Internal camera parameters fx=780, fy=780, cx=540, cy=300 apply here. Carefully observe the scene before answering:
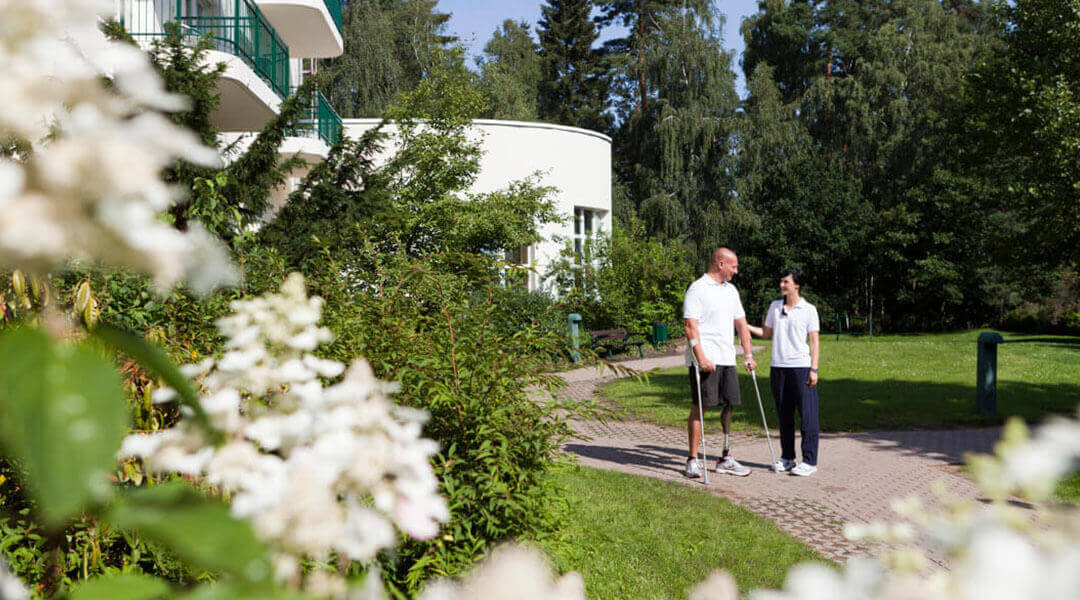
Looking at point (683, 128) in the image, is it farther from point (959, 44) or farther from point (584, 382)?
point (584, 382)

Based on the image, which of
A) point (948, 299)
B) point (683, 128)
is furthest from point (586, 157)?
point (948, 299)

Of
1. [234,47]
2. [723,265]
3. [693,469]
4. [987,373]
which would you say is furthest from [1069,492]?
[234,47]

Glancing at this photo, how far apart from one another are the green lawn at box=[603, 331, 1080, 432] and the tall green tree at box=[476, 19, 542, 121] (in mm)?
18873

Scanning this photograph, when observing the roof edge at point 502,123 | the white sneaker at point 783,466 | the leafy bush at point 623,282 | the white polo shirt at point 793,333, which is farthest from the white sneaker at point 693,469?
the roof edge at point 502,123

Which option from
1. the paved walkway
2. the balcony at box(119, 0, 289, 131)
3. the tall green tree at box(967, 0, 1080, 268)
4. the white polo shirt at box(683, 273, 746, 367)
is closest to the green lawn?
the paved walkway

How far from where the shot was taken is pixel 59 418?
375 mm

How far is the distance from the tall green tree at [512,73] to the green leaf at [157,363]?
3089 cm

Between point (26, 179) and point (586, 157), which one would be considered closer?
point (26, 179)

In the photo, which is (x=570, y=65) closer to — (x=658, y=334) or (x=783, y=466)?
(x=658, y=334)

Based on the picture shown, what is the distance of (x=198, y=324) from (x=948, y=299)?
100ft

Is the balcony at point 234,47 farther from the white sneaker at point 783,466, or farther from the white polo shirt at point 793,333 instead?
the white sneaker at point 783,466

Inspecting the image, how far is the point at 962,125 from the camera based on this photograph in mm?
13602

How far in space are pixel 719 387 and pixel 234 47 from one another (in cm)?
943

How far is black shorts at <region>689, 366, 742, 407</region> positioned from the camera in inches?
279
